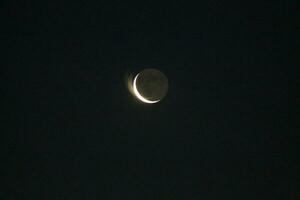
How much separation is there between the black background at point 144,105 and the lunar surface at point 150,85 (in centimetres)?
3

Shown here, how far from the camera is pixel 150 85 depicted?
1079 mm

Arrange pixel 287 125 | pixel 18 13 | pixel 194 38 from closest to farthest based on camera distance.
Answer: pixel 18 13 → pixel 194 38 → pixel 287 125

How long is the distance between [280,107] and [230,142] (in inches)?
10.5

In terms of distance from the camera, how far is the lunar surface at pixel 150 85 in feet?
3.54

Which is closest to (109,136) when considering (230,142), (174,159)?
(174,159)

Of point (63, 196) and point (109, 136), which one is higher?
point (109, 136)

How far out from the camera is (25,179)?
106cm

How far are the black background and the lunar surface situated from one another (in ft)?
0.09

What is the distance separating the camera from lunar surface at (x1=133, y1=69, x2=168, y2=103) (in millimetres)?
1079

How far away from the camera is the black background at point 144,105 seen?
1.03 meters

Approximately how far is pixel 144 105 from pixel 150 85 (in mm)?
92

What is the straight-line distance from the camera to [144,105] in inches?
44.1

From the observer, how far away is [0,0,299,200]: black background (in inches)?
40.6

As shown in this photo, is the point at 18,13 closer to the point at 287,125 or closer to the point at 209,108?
the point at 209,108
